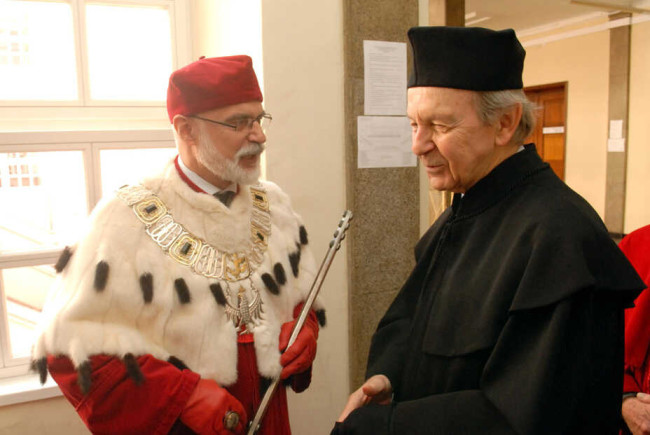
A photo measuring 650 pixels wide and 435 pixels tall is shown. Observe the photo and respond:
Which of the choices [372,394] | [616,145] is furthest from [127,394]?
[616,145]

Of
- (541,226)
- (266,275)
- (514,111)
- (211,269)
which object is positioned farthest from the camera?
(266,275)

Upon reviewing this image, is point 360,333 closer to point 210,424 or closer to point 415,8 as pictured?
point 210,424

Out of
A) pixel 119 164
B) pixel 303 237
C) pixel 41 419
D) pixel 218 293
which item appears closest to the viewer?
pixel 218 293

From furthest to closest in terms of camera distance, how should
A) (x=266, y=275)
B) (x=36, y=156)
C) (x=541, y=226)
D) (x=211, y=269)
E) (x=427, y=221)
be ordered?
(x=427, y=221), (x=36, y=156), (x=266, y=275), (x=211, y=269), (x=541, y=226)

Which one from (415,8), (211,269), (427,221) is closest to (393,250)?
(427,221)

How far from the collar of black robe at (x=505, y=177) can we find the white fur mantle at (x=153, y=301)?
2.12ft

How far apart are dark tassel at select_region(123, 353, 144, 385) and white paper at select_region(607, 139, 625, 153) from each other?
6581 mm

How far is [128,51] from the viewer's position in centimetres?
235

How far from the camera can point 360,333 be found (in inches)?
98.4

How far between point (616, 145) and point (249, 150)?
6263 mm

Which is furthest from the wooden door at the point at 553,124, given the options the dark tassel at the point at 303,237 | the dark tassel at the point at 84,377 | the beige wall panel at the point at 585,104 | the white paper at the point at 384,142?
the dark tassel at the point at 84,377

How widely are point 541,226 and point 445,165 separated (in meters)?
0.26

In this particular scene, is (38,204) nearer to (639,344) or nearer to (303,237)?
(303,237)

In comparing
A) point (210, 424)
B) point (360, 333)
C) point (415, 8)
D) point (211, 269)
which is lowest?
point (360, 333)
